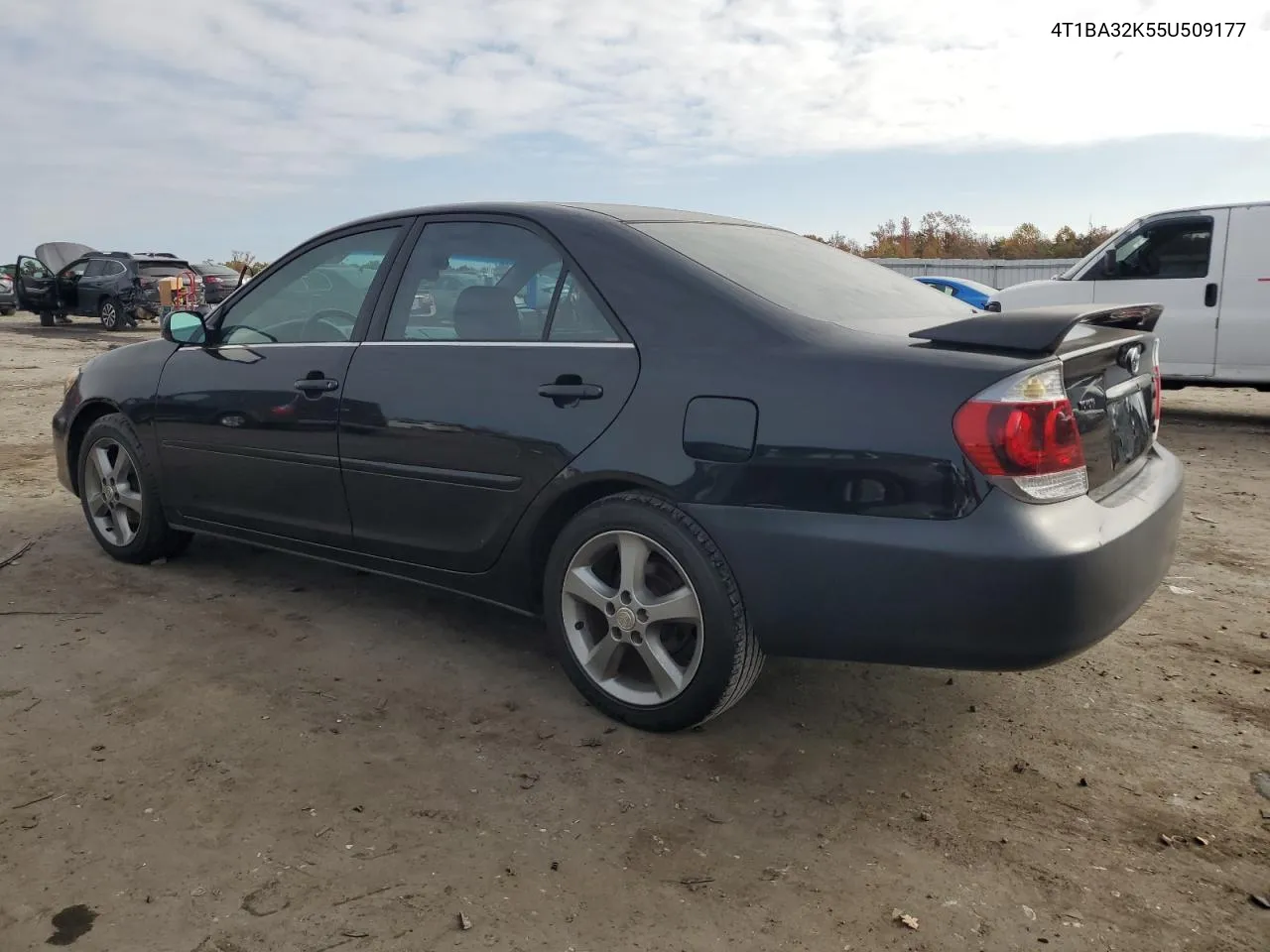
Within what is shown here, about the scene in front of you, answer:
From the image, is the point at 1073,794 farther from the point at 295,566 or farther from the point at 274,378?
the point at 295,566

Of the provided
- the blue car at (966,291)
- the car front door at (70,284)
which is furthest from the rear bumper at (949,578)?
the car front door at (70,284)

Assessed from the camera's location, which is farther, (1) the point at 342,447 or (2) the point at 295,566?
(2) the point at 295,566

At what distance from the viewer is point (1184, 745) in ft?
9.96

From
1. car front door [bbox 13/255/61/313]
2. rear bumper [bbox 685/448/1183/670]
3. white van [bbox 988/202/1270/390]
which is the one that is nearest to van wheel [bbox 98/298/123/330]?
car front door [bbox 13/255/61/313]

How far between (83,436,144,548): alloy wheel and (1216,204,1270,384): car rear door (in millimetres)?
8794

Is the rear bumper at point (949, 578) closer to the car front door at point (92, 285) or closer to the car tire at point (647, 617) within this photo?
the car tire at point (647, 617)

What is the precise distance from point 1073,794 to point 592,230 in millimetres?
2170

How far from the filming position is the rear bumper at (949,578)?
250cm

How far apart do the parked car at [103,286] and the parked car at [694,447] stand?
1900cm

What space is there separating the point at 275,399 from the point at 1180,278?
846 centimetres

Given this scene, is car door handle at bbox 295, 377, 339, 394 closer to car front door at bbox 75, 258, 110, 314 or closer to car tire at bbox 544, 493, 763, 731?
car tire at bbox 544, 493, 763, 731

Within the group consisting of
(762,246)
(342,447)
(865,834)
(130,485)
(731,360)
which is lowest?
(865,834)

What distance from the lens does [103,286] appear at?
22.3 m

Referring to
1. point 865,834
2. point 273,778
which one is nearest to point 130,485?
point 273,778
